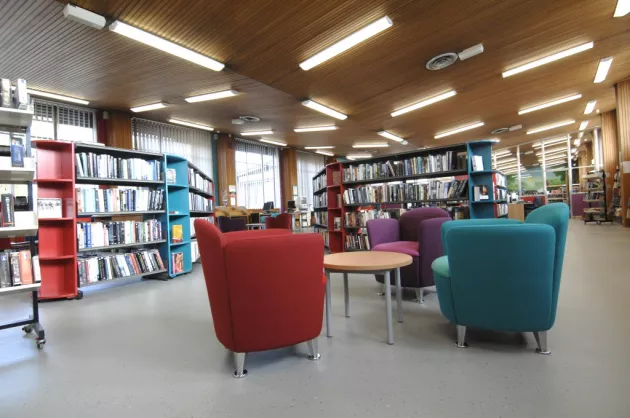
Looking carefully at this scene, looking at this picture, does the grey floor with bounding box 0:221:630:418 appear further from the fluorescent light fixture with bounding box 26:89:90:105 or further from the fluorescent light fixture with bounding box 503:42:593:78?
the fluorescent light fixture with bounding box 26:89:90:105

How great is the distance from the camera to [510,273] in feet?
6.10

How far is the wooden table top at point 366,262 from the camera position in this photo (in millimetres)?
2154

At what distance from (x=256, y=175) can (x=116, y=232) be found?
8.37m

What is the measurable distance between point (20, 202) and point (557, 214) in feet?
12.9

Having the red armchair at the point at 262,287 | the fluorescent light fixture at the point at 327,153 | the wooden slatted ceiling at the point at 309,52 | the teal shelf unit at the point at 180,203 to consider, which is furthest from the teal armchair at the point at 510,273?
the fluorescent light fixture at the point at 327,153

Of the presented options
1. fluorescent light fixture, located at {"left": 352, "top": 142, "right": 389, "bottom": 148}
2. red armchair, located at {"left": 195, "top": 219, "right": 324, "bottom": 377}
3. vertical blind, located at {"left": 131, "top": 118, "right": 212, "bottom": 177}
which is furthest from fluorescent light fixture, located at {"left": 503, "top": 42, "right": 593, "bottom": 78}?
vertical blind, located at {"left": 131, "top": 118, "right": 212, "bottom": 177}

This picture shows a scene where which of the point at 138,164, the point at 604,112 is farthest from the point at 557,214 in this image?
the point at 604,112

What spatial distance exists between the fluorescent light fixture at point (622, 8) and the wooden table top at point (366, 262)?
5508 millimetres

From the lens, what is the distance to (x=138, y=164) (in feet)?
15.3

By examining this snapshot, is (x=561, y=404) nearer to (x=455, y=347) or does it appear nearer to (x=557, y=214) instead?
(x=455, y=347)

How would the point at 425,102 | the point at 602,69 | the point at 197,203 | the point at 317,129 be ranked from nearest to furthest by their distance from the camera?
the point at 197,203
the point at 602,69
the point at 425,102
the point at 317,129

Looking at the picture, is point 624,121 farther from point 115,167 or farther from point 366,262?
point 115,167

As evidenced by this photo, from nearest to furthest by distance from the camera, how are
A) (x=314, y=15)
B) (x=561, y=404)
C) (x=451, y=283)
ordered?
(x=561, y=404) < (x=451, y=283) < (x=314, y=15)

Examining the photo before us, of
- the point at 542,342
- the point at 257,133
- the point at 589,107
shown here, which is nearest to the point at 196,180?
the point at 257,133
